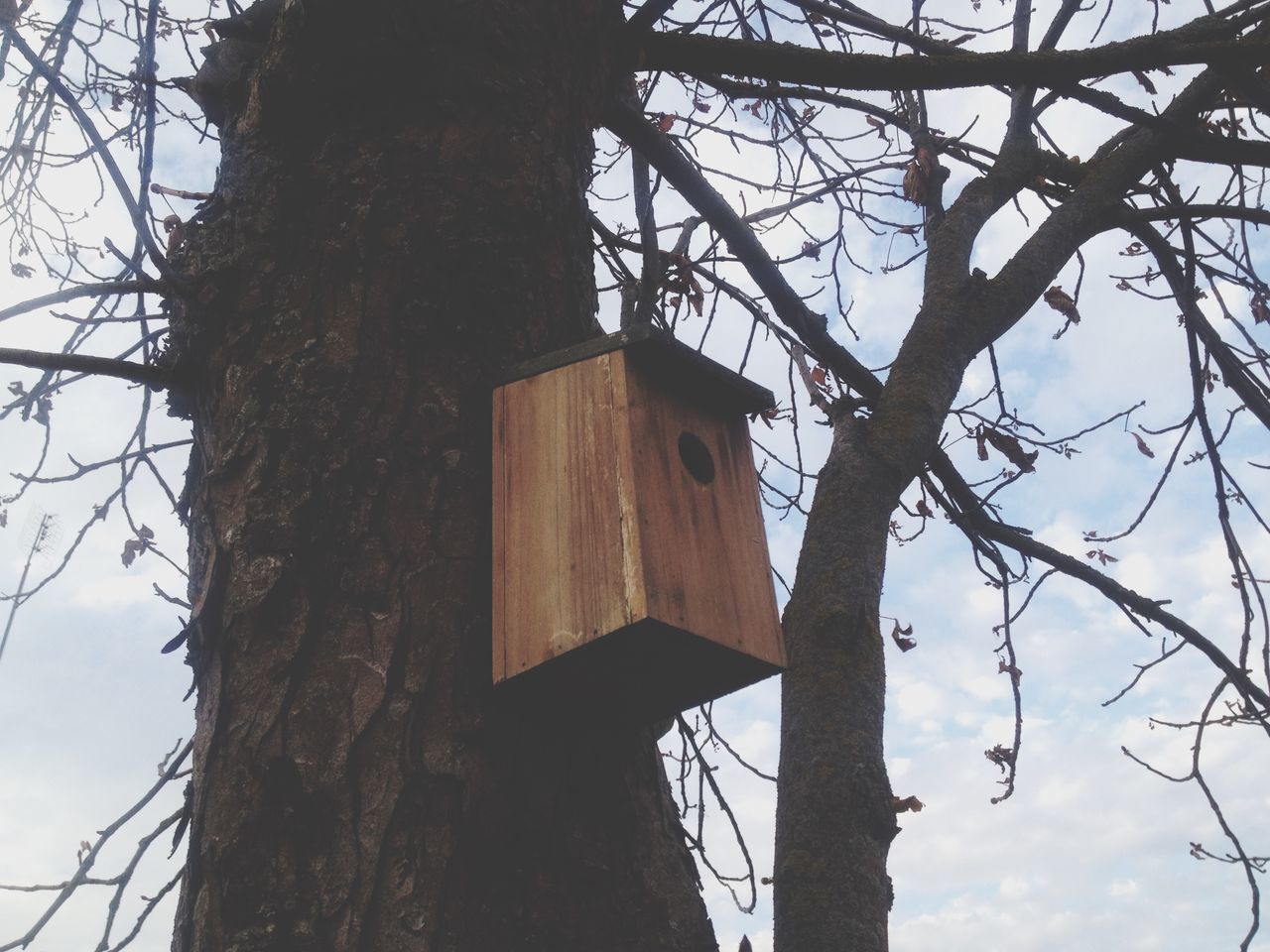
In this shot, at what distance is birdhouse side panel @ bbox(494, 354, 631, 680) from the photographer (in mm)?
1377

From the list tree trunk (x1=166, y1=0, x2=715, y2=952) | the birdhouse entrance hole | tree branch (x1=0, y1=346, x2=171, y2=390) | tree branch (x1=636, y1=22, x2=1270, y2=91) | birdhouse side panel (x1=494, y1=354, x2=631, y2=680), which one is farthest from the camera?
tree branch (x1=636, y1=22, x2=1270, y2=91)

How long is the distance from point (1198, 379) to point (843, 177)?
3.30 ft

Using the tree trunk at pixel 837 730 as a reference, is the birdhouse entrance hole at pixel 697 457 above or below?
above

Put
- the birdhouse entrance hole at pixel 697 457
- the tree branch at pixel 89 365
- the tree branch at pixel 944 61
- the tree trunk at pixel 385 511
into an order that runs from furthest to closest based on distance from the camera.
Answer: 1. the tree branch at pixel 944 61
2. the birdhouse entrance hole at pixel 697 457
3. the tree branch at pixel 89 365
4. the tree trunk at pixel 385 511

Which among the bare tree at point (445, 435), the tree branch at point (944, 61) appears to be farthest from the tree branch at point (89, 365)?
the tree branch at point (944, 61)

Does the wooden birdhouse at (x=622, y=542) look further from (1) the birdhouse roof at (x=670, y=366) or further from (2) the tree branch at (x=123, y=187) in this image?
(2) the tree branch at (x=123, y=187)

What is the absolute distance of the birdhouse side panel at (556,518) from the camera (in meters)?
1.38

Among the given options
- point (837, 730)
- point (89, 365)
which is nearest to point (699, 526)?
point (837, 730)

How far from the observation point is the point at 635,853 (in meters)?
1.33

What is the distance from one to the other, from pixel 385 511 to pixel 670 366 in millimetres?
480

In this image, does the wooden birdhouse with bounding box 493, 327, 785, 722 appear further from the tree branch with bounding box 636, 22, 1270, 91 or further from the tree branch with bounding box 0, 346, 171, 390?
the tree branch with bounding box 636, 22, 1270, 91

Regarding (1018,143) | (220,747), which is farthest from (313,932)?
(1018,143)

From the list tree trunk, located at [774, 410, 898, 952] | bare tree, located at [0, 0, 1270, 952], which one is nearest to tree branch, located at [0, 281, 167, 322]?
bare tree, located at [0, 0, 1270, 952]

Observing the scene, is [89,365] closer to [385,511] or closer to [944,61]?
[385,511]
